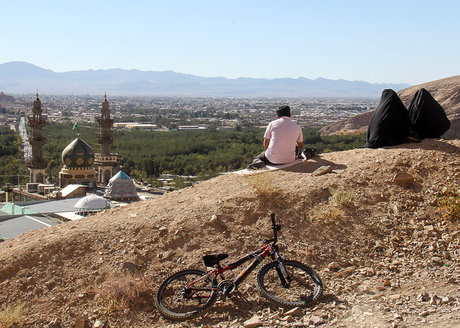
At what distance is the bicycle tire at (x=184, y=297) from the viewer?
14.0ft

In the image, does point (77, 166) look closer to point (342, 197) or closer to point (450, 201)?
point (342, 197)

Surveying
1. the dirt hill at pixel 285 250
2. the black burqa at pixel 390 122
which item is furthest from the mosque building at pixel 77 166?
the black burqa at pixel 390 122

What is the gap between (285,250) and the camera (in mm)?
5004

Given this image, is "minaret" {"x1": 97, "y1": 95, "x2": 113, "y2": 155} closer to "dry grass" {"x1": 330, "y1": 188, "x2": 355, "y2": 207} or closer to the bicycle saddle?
"dry grass" {"x1": 330, "y1": 188, "x2": 355, "y2": 207}

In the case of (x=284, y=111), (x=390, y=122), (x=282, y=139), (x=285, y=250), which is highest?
(x=284, y=111)

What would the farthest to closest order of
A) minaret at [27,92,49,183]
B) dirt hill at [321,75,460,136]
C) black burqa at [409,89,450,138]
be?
minaret at [27,92,49,183]
dirt hill at [321,75,460,136]
black burqa at [409,89,450,138]

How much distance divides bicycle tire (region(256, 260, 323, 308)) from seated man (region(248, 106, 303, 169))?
2250 millimetres

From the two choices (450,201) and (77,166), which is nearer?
(450,201)

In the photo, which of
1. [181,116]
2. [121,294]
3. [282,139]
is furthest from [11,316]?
[181,116]

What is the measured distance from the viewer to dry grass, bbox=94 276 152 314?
14.6ft

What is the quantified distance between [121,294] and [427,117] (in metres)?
4.42

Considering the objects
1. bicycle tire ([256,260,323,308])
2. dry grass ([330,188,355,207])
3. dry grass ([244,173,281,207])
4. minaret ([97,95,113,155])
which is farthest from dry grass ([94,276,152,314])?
minaret ([97,95,113,155])

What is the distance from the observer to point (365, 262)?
16.1 ft

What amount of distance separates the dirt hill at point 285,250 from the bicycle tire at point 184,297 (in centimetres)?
9
